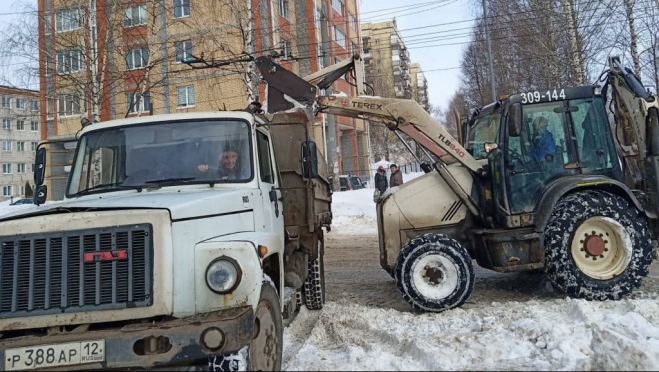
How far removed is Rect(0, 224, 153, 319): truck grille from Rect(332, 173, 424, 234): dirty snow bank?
459 inches

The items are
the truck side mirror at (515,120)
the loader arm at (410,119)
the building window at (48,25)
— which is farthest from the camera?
the building window at (48,25)

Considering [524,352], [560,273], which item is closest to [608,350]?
[524,352]

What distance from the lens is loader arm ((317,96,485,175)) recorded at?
672cm

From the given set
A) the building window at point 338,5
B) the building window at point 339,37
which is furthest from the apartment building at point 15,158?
the building window at point 338,5

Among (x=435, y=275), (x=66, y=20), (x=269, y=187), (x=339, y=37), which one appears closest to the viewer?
(x=269, y=187)

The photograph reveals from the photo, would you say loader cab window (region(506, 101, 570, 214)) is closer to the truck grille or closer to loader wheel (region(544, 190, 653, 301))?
loader wheel (region(544, 190, 653, 301))

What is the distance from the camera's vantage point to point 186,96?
28.2 m

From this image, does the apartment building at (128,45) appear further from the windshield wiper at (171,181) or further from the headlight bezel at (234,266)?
the headlight bezel at (234,266)

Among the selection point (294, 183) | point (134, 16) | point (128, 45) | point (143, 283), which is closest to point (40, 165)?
point (143, 283)

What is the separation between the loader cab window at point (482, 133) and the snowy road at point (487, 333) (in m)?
2.07

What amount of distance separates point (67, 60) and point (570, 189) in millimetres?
17246

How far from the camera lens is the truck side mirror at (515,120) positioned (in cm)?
614

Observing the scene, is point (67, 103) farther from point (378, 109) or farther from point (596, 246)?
point (596, 246)

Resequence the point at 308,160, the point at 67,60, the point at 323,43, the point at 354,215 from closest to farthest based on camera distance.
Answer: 1. the point at 308,160
2. the point at 67,60
3. the point at 354,215
4. the point at 323,43
